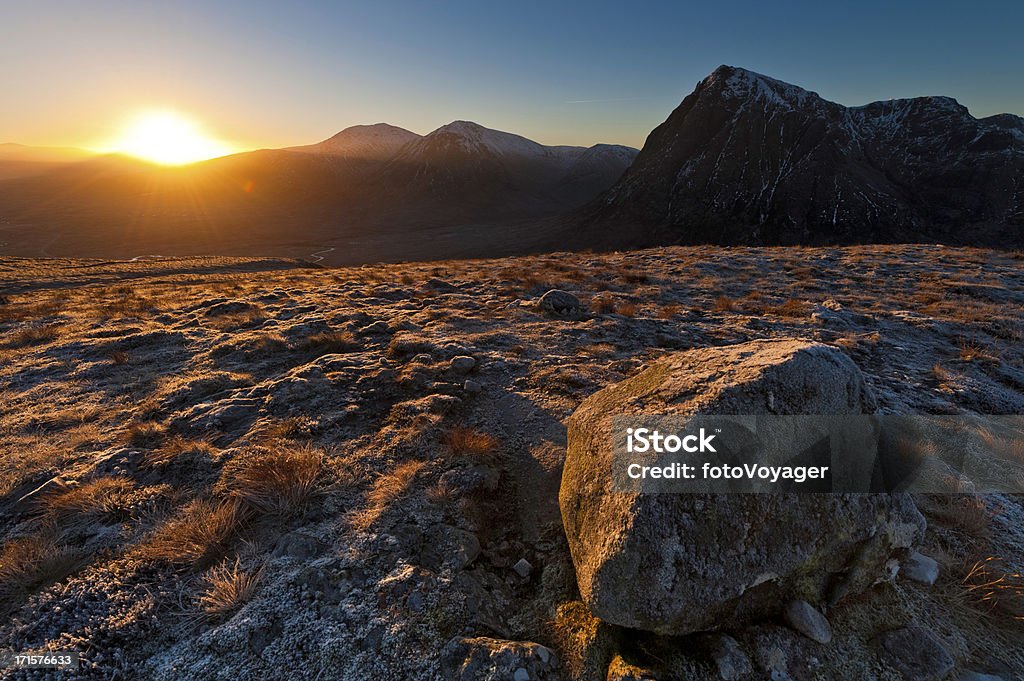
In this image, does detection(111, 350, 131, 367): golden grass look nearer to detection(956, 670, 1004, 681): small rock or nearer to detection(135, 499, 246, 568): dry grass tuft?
detection(135, 499, 246, 568): dry grass tuft

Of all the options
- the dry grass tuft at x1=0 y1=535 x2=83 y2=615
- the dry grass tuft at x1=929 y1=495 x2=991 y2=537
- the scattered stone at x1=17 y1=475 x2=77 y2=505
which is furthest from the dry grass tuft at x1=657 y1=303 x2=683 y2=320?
the scattered stone at x1=17 y1=475 x2=77 y2=505

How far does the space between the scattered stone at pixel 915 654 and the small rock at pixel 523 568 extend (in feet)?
9.52

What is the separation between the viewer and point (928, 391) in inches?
305

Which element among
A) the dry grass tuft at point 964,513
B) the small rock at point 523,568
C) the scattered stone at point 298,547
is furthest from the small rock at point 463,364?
the dry grass tuft at point 964,513

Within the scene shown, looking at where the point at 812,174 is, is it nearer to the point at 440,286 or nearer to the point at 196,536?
the point at 440,286

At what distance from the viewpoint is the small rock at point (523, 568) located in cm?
418

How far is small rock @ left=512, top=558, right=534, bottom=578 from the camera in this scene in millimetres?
4184

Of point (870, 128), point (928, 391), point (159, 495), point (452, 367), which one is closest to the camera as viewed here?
point (159, 495)

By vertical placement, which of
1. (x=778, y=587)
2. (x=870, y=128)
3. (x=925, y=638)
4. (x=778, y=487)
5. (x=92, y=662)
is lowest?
(x=92, y=662)

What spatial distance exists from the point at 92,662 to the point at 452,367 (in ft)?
20.7

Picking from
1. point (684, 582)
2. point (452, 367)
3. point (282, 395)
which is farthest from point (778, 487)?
point (282, 395)

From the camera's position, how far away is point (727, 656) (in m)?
3.08

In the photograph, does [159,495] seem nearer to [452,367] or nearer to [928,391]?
[452,367]

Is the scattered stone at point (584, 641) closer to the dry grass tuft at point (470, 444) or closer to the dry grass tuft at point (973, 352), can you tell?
the dry grass tuft at point (470, 444)
